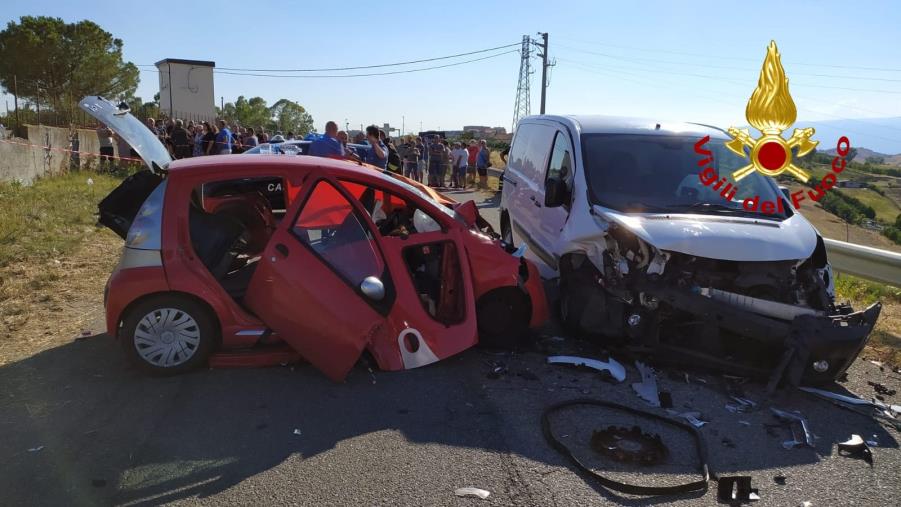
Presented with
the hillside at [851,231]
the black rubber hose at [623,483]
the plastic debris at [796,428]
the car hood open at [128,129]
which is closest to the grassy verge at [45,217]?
the car hood open at [128,129]

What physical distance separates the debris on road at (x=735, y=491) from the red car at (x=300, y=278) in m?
2.11

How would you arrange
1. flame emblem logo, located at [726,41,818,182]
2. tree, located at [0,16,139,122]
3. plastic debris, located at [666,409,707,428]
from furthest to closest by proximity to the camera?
tree, located at [0,16,139,122]
flame emblem logo, located at [726,41,818,182]
plastic debris, located at [666,409,707,428]

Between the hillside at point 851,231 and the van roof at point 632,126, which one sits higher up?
the van roof at point 632,126

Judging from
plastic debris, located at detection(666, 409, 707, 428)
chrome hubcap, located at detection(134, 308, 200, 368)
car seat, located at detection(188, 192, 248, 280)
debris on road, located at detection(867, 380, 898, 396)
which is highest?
car seat, located at detection(188, 192, 248, 280)

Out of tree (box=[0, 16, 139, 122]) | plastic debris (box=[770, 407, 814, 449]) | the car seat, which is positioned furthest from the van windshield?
tree (box=[0, 16, 139, 122])

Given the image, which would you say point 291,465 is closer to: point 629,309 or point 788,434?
point 629,309

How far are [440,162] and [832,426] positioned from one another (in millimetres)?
18229

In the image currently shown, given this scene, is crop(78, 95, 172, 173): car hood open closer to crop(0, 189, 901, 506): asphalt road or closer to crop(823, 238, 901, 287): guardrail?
crop(0, 189, 901, 506): asphalt road

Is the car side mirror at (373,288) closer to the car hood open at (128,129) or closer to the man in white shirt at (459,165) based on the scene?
the car hood open at (128,129)

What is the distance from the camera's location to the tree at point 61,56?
99.6ft

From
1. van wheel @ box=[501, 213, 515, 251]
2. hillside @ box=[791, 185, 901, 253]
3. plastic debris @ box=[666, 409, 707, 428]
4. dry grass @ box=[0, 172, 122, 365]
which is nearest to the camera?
plastic debris @ box=[666, 409, 707, 428]

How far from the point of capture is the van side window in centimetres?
640

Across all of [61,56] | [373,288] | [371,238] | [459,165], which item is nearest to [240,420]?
[373,288]

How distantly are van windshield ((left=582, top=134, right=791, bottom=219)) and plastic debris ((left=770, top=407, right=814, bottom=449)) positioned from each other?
5.91ft
